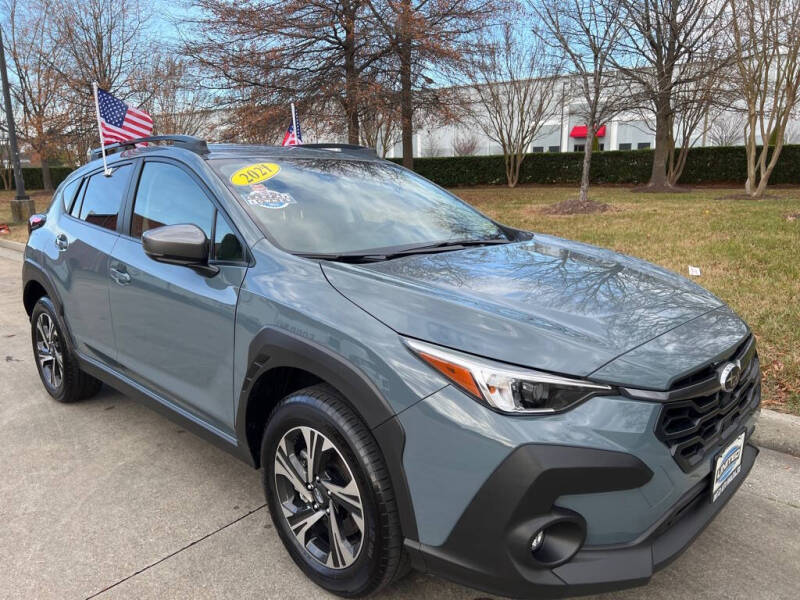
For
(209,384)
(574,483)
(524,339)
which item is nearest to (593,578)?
(574,483)

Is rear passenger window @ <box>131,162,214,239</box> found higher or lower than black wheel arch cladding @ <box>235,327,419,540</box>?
higher

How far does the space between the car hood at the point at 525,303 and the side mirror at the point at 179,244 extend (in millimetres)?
566

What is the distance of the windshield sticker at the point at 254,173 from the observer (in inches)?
109

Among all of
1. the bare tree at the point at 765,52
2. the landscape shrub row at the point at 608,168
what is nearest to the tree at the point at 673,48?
the bare tree at the point at 765,52

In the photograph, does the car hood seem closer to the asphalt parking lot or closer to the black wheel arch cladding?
the black wheel arch cladding

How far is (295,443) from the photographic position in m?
2.25

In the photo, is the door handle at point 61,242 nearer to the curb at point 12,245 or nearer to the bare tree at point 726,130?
the curb at point 12,245

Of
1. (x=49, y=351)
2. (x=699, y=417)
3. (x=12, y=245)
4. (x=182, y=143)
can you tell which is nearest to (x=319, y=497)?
(x=699, y=417)

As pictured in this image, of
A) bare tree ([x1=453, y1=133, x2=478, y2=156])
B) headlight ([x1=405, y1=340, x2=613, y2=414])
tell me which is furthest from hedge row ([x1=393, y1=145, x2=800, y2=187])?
headlight ([x1=405, y1=340, x2=613, y2=414])

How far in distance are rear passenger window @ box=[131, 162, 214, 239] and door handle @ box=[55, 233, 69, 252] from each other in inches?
30.3

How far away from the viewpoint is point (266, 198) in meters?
2.72

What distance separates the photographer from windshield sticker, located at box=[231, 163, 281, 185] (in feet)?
9.09

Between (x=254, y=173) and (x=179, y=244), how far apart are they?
0.61 m

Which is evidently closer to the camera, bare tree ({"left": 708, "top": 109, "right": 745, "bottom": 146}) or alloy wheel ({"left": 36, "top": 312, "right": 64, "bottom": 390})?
alloy wheel ({"left": 36, "top": 312, "right": 64, "bottom": 390})
